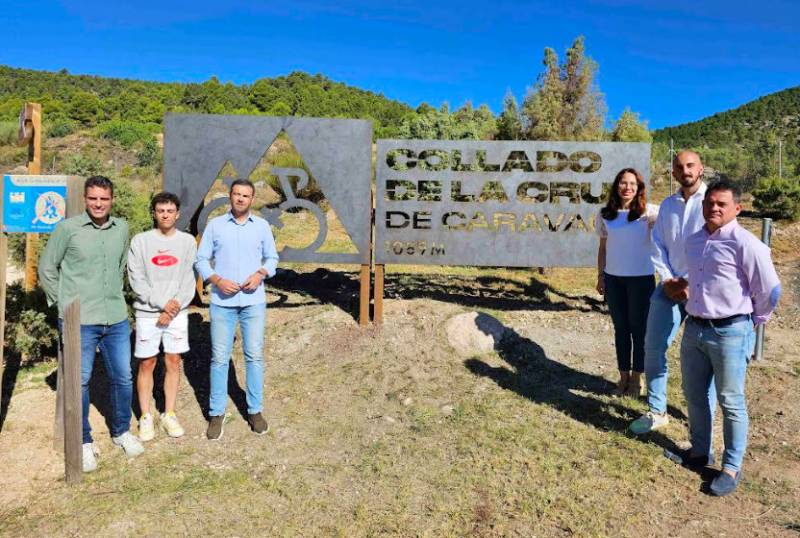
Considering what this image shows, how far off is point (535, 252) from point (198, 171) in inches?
132

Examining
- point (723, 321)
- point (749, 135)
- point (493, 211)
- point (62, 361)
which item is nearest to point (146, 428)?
point (62, 361)

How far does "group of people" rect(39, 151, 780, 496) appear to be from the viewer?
2791 mm

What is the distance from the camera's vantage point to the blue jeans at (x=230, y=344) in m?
3.44

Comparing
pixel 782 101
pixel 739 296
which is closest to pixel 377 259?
pixel 739 296

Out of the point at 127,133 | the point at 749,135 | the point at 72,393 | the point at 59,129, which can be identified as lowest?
the point at 72,393

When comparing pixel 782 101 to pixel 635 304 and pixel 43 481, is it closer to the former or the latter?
pixel 635 304

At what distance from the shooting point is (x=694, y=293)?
114 inches

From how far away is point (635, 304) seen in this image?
3.84 m

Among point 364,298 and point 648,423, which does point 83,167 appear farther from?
point 648,423

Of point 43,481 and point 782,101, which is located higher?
point 782,101

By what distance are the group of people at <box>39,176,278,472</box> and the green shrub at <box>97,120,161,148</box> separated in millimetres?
23802

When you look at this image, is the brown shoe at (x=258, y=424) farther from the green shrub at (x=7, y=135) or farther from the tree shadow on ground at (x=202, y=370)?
the green shrub at (x=7, y=135)

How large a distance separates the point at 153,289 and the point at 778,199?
1452cm

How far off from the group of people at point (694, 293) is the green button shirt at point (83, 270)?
307cm
